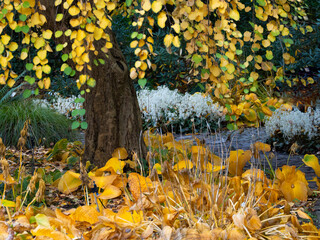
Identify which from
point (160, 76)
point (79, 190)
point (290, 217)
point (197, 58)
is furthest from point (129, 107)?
point (160, 76)

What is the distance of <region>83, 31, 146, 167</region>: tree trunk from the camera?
10.7 ft

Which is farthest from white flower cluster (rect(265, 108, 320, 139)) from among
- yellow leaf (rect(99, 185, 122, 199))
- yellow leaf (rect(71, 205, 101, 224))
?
yellow leaf (rect(71, 205, 101, 224))

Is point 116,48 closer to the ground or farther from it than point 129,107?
farther from it

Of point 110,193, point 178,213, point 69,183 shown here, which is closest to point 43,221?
point 110,193

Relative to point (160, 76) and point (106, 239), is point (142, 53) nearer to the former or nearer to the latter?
point (106, 239)

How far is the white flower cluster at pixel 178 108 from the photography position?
6332mm

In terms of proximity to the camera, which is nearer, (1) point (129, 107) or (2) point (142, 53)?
(2) point (142, 53)

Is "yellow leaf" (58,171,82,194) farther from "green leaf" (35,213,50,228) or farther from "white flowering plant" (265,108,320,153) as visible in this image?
"white flowering plant" (265,108,320,153)

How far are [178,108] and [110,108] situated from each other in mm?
3378

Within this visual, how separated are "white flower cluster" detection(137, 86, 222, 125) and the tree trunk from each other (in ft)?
8.96

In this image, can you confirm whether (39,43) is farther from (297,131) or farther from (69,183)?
(297,131)

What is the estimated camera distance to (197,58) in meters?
2.52

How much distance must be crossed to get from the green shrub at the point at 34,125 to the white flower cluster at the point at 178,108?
1.48 meters

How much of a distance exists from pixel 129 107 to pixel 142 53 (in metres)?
1.13
